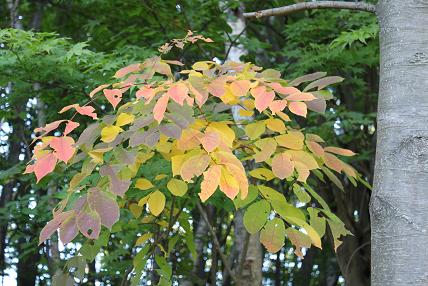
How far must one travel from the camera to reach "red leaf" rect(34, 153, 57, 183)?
5.92 feet

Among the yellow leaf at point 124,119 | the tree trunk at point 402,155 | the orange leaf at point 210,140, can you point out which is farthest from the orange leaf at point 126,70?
the tree trunk at point 402,155

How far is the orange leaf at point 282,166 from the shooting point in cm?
194

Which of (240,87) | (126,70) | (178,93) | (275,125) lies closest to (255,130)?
(275,125)

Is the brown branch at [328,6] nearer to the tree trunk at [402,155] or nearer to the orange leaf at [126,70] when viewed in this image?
the tree trunk at [402,155]

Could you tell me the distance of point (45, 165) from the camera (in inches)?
71.9

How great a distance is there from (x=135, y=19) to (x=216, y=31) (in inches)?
34.3

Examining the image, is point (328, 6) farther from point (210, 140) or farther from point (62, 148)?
point (62, 148)

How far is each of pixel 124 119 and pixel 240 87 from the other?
1.37 feet

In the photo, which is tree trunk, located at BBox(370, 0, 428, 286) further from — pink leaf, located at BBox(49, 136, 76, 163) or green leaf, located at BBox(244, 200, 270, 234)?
pink leaf, located at BBox(49, 136, 76, 163)

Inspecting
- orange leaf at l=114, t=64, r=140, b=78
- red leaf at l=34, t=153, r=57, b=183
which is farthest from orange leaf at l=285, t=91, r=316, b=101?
red leaf at l=34, t=153, r=57, b=183

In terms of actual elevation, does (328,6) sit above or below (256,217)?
above

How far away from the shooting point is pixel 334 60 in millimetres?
4465

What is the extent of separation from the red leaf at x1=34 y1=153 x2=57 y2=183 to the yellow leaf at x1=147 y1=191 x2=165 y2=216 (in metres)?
0.53

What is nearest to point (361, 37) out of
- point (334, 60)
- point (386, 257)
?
point (334, 60)
